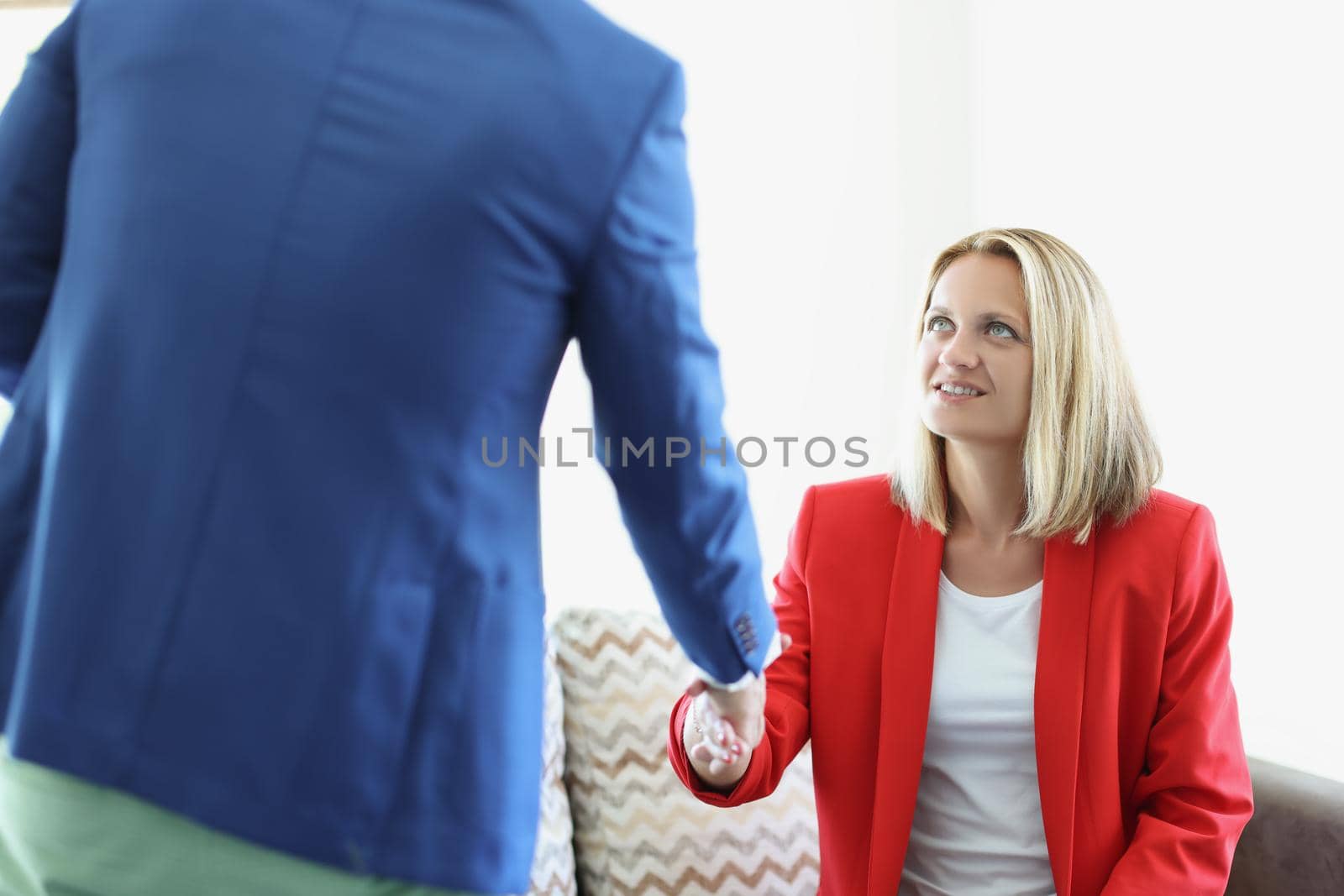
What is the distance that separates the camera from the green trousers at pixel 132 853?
75 centimetres

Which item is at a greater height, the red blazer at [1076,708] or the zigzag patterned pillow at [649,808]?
the red blazer at [1076,708]

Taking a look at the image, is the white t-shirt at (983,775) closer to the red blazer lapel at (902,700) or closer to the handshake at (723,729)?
the red blazer lapel at (902,700)

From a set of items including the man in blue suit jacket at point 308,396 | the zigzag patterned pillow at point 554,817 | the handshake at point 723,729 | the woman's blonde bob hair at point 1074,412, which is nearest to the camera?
the man in blue suit jacket at point 308,396

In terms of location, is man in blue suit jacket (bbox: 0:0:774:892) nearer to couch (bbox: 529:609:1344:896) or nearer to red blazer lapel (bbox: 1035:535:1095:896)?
red blazer lapel (bbox: 1035:535:1095:896)

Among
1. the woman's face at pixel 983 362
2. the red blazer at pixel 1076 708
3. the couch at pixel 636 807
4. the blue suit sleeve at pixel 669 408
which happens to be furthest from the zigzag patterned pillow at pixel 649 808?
the blue suit sleeve at pixel 669 408

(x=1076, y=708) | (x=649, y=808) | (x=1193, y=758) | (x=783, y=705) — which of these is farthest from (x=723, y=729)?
(x=649, y=808)

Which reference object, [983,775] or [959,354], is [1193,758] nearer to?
[983,775]

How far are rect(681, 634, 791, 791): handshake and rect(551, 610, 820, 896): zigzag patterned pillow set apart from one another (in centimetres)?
43

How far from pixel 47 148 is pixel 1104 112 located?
1.96 metres

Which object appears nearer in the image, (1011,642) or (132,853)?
(132,853)

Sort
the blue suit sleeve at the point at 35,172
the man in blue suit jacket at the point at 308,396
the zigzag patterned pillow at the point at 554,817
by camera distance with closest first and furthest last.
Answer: the man in blue suit jacket at the point at 308,396, the blue suit sleeve at the point at 35,172, the zigzag patterned pillow at the point at 554,817

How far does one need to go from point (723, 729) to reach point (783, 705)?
475mm

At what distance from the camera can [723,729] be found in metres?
1.06

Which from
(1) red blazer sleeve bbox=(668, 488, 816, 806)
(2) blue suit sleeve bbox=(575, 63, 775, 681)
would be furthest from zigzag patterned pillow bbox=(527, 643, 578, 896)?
(2) blue suit sleeve bbox=(575, 63, 775, 681)
